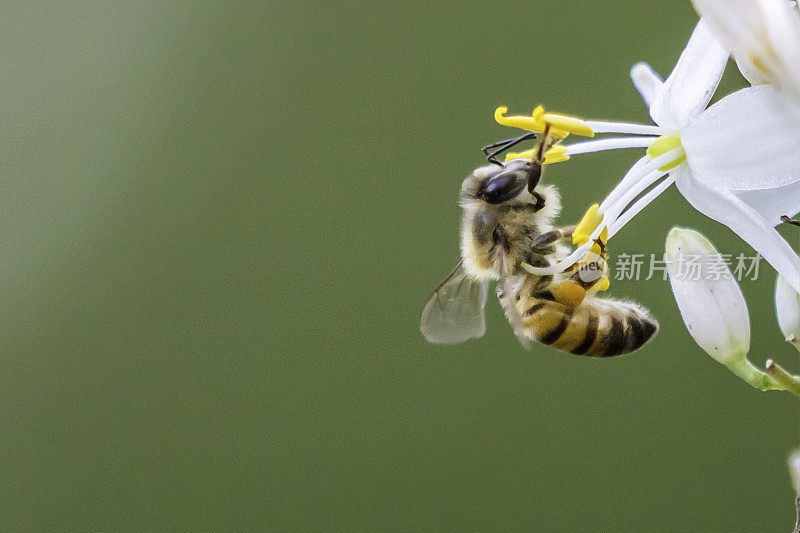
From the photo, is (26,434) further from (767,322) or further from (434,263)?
(767,322)

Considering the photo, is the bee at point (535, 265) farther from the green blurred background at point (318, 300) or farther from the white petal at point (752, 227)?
the green blurred background at point (318, 300)

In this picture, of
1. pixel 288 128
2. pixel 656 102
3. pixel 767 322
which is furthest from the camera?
pixel 288 128

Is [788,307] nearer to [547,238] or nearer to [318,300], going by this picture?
[547,238]

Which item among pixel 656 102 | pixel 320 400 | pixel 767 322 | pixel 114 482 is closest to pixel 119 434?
pixel 114 482

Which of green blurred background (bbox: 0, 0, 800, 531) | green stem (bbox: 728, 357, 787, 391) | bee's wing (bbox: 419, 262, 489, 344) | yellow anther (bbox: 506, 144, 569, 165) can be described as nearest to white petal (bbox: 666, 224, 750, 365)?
green stem (bbox: 728, 357, 787, 391)

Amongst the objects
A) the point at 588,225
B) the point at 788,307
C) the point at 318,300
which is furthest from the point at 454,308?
the point at 318,300

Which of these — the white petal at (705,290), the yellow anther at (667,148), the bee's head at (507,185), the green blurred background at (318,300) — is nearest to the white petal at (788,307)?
the white petal at (705,290)

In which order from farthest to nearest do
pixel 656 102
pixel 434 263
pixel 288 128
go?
1. pixel 288 128
2. pixel 434 263
3. pixel 656 102

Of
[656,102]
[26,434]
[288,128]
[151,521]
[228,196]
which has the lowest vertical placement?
[151,521]
